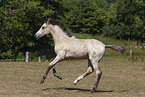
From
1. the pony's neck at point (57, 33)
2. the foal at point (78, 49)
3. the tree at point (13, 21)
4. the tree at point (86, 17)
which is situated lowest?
the tree at point (86, 17)

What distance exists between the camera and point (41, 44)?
3841 centimetres

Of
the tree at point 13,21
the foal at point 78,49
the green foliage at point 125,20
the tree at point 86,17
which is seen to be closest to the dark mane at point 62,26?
the foal at point 78,49

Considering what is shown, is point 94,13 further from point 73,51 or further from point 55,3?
point 73,51

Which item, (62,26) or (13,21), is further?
(13,21)

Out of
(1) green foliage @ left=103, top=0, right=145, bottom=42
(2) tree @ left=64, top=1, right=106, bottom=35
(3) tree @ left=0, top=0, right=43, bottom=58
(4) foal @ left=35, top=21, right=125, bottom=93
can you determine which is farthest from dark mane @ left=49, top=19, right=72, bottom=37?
(2) tree @ left=64, top=1, right=106, bottom=35

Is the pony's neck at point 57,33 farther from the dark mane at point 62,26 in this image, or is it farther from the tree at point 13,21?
the tree at point 13,21

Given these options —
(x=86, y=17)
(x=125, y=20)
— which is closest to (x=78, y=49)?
(x=125, y=20)

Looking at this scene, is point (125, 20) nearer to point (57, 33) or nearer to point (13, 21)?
point (13, 21)

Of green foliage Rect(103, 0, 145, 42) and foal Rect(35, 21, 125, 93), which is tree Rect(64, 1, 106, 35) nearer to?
green foliage Rect(103, 0, 145, 42)

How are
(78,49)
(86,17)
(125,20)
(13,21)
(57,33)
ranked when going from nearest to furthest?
1. (78,49)
2. (57,33)
3. (13,21)
4. (125,20)
5. (86,17)

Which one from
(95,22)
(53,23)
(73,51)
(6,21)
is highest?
(53,23)

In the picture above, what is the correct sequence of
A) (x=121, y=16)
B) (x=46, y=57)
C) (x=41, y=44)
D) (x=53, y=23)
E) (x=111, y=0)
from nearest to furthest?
(x=53, y=23)
(x=46, y=57)
(x=41, y=44)
(x=121, y=16)
(x=111, y=0)

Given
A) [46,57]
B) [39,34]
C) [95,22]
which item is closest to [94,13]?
[95,22]

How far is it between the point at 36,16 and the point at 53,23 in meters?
20.9
